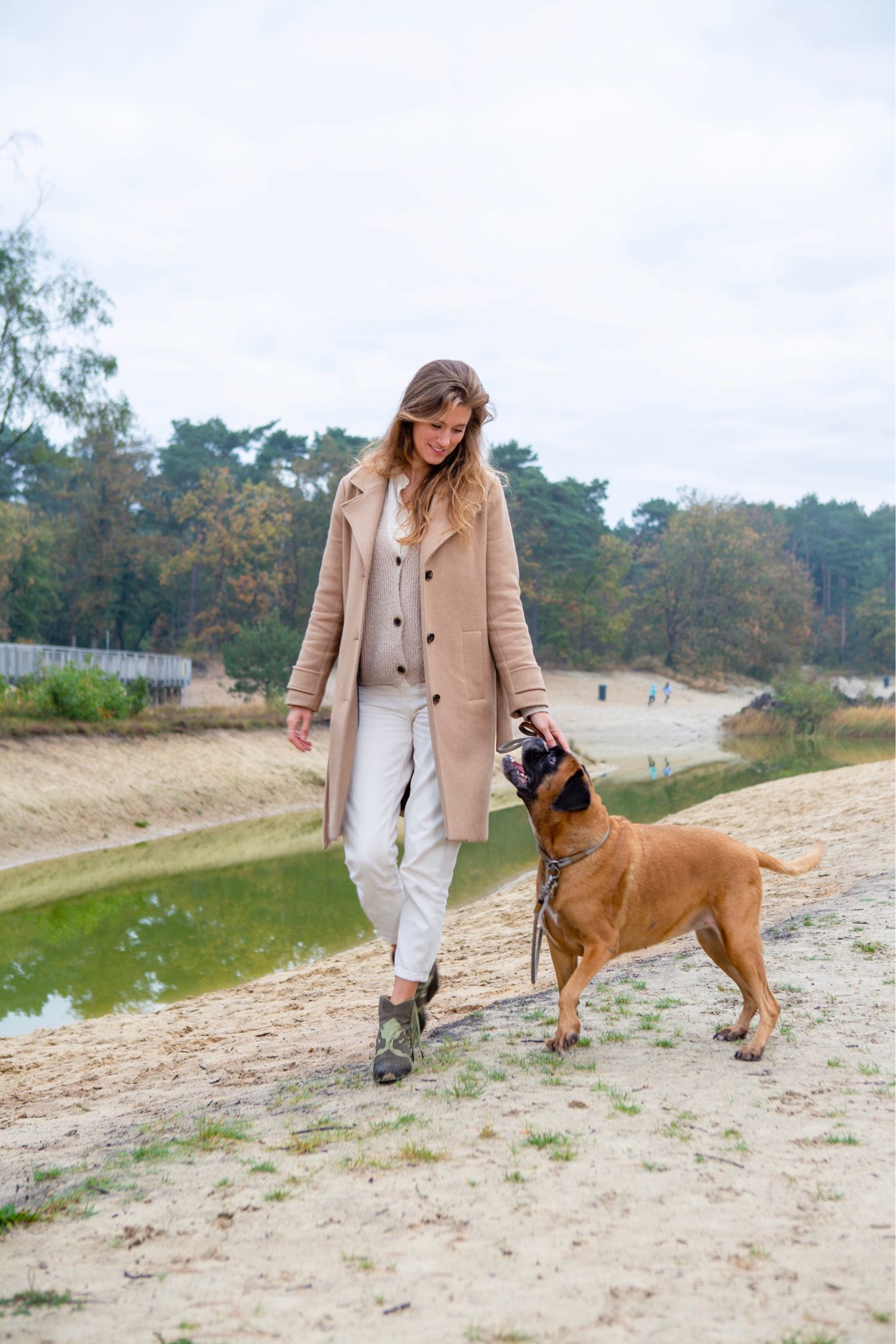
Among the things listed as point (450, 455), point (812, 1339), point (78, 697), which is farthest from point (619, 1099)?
point (78, 697)

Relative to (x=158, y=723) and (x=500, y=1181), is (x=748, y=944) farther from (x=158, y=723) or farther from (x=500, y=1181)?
(x=158, y=723)

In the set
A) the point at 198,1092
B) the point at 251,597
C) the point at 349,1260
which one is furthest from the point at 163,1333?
the point at 251,597

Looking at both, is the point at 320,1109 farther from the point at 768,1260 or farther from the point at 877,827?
the point at 877,827

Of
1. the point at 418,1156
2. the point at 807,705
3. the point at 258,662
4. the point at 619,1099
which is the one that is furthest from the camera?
the point at 807,705

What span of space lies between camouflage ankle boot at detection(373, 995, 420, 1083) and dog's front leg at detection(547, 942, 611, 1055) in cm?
61

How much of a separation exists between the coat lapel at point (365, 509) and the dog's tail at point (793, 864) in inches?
85.7

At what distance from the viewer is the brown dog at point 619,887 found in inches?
174

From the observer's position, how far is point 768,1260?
2668 millimetres

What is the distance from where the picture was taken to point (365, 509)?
4566mm

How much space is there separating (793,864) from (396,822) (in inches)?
78.2

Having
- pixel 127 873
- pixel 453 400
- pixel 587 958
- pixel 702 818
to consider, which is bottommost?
pixel 127 873

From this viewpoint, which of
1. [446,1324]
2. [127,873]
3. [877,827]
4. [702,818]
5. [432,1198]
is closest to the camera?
[446,1324]

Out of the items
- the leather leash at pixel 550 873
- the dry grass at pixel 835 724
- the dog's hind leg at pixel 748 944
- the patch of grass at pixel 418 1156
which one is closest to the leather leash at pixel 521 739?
the leather leash at pixel 550 873

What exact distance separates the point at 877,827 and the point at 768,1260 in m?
9.91
